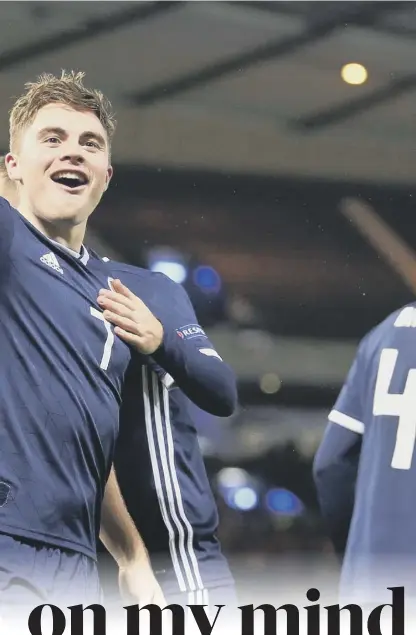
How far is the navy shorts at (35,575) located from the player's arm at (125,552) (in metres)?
0.11

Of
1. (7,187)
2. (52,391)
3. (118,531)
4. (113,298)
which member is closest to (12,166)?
(7,187)

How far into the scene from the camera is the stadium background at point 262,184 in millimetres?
2287

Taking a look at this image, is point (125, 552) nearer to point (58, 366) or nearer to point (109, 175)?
point (58, 366)

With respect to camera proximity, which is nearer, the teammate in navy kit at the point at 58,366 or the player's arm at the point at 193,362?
the teammate in navy kit at the point at 58,366

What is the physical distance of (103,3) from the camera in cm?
232

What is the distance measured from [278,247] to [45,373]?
1.89 feet

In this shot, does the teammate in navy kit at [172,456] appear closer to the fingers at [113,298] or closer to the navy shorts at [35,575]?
the fingers at [113,298]

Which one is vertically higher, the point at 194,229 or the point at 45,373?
the point at 194,229

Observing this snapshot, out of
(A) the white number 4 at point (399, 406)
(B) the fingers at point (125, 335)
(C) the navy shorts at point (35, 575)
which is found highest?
(B) the fingers at point (125, 335)

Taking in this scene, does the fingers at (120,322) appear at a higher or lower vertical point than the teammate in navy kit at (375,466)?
higher

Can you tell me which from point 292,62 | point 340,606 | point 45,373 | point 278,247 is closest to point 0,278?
point 45,373

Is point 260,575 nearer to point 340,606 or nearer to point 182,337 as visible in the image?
point 340,606

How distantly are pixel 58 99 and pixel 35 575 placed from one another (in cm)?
99

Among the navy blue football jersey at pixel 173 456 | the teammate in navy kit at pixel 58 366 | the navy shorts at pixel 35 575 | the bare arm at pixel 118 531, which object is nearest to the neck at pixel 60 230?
the teammate in navy kit at pixel 58 366
